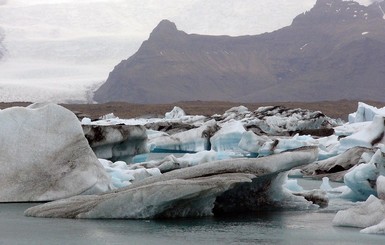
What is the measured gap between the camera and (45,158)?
35.1 ft

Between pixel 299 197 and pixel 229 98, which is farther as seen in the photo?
pixel 229 98

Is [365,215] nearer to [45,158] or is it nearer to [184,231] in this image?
[184,231]

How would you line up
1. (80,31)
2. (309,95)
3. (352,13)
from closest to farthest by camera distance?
(80,31) < (309,95) < (352,13)

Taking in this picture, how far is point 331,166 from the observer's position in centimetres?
1598

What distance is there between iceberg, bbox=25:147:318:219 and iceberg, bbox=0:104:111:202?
104cm

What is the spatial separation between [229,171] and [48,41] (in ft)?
339

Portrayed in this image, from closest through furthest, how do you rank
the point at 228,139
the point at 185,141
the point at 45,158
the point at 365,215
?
the point at 365,215, the point at 45,158, the point at 228,139, the point at 185,141

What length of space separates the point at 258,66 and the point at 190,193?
14211 cm

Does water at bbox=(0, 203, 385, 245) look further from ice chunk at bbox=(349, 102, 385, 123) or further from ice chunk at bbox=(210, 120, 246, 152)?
ice chunk at bbox=(349, 102, 385, 123)

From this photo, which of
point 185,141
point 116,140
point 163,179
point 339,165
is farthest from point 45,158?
point 185,141

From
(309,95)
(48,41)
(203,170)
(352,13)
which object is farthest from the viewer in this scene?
(352,13)

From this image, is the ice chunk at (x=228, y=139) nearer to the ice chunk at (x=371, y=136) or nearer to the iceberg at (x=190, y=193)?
the ice chunk at (x=371, y=136)

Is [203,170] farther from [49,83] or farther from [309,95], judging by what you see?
[309,95]

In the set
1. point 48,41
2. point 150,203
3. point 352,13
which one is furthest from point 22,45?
point 150,203
